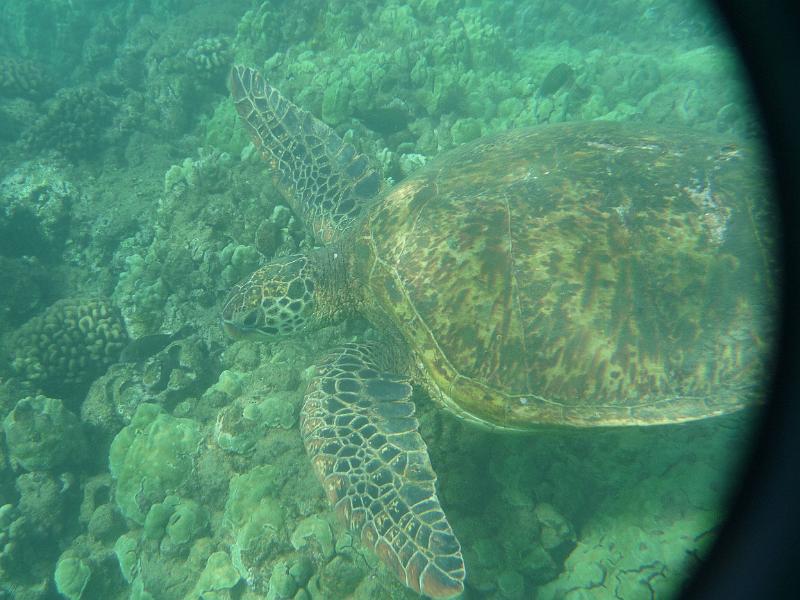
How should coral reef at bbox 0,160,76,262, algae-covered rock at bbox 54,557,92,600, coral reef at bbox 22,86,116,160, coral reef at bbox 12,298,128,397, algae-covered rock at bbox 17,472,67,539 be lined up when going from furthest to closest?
coral reef at bbox 22,86,116,160 → coral reef at bbox 0,160,76,262 → coral reef at bbox 12,298,128,397 → algae-covered rock at bbox 17,472,67,539 → algae-covered rock at bbox 54,557,92,600

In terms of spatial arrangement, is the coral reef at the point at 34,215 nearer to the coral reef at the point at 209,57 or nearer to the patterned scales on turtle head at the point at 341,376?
the coral reef at the point at 209,57

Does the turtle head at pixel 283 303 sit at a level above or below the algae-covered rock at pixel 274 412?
above

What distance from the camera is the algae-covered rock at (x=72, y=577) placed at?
3096mm

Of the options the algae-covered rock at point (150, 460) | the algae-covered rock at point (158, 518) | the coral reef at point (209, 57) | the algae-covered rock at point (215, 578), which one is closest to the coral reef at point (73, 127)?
the coral reef at point (209, 57)

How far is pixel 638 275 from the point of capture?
2295 mm

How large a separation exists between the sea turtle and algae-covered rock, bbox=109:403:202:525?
1.24 m

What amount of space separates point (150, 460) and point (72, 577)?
1.07 m

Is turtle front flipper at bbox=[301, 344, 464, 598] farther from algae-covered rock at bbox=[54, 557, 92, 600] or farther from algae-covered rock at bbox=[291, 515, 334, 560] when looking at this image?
algae-covered rock at bbox=[54, 557, 92, 600]

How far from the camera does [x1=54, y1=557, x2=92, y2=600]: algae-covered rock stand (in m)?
3.10

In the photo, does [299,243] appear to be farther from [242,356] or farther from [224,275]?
[242,356]

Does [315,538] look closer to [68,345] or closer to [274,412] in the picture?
[274,412]

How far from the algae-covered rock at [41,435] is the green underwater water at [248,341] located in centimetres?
2

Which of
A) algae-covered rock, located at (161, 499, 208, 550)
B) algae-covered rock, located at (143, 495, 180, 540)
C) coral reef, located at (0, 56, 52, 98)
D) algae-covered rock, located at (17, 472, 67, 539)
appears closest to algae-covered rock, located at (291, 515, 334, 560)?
algae-covered rock, located at (161, 499, 208, 550)

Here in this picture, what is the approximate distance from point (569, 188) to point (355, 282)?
1821 mm
